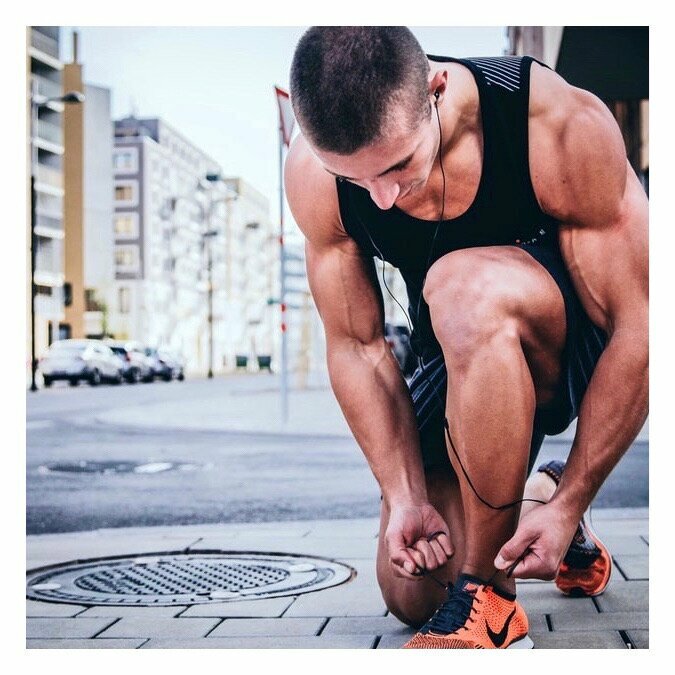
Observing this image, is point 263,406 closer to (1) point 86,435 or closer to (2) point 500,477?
(1) point 86,435

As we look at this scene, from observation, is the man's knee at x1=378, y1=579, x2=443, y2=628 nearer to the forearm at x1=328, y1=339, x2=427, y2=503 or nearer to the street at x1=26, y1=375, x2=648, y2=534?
the forearm at x1=328, y1=339, x2=427, y2=503

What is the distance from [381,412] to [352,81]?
657mm

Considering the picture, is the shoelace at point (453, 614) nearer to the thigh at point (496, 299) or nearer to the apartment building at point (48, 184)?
the thigh at point (496, 299)

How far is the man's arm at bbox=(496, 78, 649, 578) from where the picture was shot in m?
1.62

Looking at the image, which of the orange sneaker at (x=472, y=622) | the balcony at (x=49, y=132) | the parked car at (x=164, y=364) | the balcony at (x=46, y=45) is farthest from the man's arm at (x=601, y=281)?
the balcony at (x=49, y=132)

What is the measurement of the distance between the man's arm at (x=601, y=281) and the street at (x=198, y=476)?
89.7 inches

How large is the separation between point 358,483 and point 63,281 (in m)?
38.2

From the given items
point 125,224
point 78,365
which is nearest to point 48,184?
point 125,224

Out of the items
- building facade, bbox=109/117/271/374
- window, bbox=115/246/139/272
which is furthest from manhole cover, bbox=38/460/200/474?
window, bbox=115/246/139/272

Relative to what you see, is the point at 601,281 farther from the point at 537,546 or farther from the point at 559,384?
the point at 537,546

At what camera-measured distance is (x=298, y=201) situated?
1.83m

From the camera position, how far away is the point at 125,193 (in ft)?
159

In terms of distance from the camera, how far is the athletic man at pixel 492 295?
1.59 m

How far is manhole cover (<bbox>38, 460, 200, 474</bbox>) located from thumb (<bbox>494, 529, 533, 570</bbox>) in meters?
4.07
